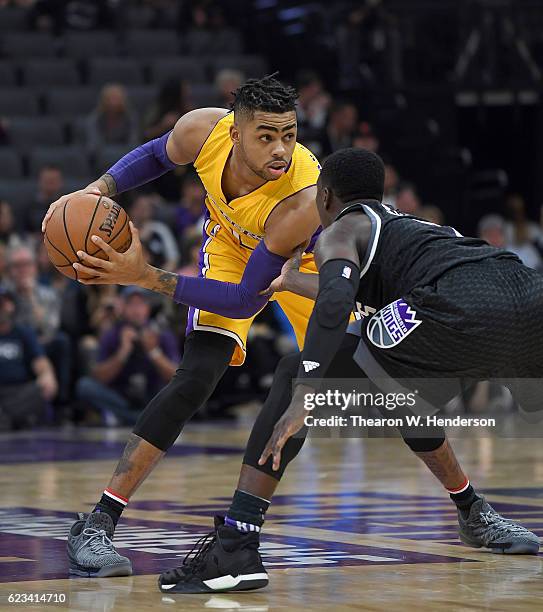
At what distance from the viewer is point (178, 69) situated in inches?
575

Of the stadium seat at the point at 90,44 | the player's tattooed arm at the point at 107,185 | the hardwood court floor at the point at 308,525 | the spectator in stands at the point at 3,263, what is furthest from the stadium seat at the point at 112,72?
the player's tattooed arm at the point at 107,185

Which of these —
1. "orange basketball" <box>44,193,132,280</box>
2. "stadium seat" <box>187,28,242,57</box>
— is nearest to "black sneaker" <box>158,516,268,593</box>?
"orange basketball" <box>44,193,132,280</box>

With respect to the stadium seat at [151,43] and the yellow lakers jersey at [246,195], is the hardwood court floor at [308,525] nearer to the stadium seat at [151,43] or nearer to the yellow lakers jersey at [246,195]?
the yellow lakers jersey at [246,195]

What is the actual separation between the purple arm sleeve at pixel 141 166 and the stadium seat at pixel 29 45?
9.42 m

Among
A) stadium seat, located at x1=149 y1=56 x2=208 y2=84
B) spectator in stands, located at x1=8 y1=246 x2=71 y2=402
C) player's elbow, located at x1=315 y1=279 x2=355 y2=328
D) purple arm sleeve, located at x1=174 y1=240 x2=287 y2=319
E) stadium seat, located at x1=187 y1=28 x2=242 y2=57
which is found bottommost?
player's elbow, located at x1=315 y1=279 x2=355 y2=328

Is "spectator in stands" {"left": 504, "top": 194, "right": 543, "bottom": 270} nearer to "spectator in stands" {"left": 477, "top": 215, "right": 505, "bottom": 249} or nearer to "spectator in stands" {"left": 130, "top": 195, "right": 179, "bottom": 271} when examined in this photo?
"spectator in stands" {"left": 477, "top": 215, "right": 505, "bottom": 249}

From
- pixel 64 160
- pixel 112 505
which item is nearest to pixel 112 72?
pixel 64 160

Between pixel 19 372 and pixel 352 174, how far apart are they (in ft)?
21.8

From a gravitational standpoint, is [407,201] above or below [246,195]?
above

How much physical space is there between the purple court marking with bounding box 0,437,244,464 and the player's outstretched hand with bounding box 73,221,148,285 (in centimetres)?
412

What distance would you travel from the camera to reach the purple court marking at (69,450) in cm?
859

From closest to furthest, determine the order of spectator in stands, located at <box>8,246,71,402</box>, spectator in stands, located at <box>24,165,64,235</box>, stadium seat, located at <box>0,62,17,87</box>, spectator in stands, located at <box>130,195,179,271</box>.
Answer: spectator in stands, located at <box>8,246,71,402</box> → spectator in stands, located at <box>130,195,179,271</box> → spectator in stands, located at <box>24,165,64,235</box> → stadium seat, located at <box>0,62,17,87</box>

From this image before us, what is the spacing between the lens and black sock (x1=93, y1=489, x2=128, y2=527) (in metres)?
4.62

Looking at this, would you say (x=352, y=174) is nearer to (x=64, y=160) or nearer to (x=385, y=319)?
(x=385, y=319)
